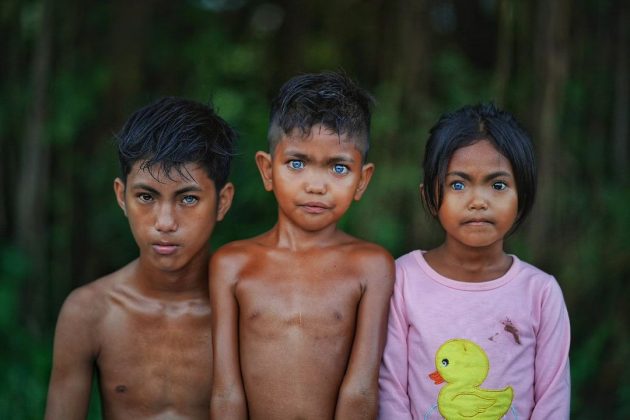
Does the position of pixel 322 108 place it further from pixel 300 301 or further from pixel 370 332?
pixel 370 332

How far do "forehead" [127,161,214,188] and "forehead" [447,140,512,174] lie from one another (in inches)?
30.5

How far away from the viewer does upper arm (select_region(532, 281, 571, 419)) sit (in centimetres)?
271

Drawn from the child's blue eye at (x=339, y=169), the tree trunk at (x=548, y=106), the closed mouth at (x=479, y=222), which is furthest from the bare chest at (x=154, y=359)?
the tree trunk at (x=548, y=106)

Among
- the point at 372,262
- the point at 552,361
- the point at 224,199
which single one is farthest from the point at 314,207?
the point at 552,361

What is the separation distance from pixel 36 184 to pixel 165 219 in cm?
225

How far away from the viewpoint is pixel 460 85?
16.6 feet

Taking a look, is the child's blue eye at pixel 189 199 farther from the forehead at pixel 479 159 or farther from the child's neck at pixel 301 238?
the forehead at pixel 479 159

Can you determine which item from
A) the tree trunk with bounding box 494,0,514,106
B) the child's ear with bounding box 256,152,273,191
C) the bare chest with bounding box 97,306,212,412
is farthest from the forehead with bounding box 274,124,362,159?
the tree trunk with bounding box 494,0,514,106

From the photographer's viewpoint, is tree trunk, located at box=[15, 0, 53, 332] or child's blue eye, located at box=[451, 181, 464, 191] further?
tree trunk, located at box=[15, 0, 53, 332]

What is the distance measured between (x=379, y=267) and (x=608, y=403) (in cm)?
216

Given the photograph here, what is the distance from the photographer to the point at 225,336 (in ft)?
8.96

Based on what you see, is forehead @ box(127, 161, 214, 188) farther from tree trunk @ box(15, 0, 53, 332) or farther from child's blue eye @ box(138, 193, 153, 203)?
tree trunk @ box(15, 0, 53, 332)

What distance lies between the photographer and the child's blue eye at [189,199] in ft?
9.16

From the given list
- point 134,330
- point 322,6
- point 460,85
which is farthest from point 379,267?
point 322,6
